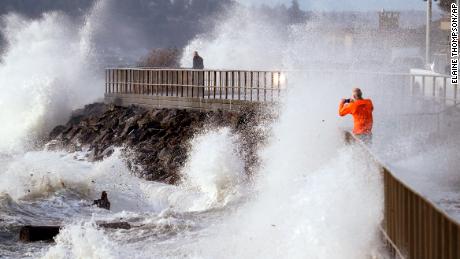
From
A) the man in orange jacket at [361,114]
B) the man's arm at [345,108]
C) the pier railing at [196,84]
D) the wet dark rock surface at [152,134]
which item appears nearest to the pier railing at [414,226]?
the man in orange jacket at [361,114]

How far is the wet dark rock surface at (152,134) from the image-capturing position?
2269 cm

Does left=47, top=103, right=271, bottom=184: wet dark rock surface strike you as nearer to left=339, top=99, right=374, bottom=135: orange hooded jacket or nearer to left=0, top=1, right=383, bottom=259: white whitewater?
left=0, top=1, right=383, bottom=259: white whitewater

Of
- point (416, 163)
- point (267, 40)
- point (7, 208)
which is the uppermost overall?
point (267, 40)

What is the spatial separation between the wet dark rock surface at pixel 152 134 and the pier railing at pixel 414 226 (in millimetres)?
11380

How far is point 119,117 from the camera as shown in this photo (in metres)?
30.3

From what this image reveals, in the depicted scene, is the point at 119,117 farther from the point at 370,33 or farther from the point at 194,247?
the point at 370,33

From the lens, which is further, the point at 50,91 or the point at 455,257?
the point at 50,91

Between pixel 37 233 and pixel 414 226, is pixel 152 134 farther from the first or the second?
pixel 414 226

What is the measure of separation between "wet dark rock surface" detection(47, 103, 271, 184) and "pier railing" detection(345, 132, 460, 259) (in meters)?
11.4

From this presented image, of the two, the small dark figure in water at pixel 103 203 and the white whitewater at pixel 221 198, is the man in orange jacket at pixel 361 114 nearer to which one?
the white whitewater at pixel 221 198

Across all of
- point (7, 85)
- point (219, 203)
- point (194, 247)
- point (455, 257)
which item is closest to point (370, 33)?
point (7, 85)

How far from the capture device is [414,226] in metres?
7.42

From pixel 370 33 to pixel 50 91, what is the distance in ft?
170

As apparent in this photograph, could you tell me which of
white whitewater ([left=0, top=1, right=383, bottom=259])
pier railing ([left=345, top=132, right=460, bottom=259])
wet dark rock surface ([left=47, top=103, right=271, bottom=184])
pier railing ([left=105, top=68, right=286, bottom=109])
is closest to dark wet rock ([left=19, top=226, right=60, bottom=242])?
white whitewater ([left=0, top=1, right=383, bottom=259])
